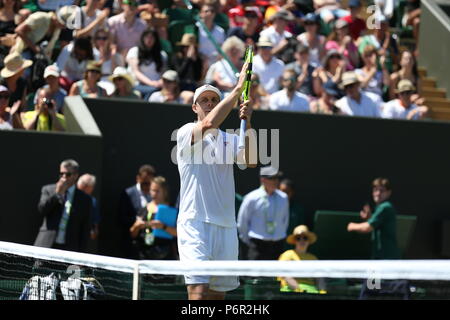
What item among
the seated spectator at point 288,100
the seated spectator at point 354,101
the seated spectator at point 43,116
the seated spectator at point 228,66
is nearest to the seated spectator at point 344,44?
the seated spectator at point 354,101

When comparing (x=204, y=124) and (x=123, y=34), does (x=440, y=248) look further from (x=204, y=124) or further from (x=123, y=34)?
(x=204, y=124)

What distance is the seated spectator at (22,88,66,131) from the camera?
45.9 ft

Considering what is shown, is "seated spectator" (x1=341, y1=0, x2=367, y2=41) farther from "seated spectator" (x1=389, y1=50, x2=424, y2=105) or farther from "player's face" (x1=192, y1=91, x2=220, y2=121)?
"player's face" (x1=192, y1=91, x2=220, y2=121)

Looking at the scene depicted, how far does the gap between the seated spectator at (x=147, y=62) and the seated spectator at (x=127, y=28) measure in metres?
0.42

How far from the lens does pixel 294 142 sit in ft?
50.3

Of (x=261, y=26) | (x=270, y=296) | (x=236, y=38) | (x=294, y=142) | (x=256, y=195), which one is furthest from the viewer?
(x=261, y=26)

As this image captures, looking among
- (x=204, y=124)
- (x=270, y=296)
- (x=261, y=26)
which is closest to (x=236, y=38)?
(x=261, y=26)

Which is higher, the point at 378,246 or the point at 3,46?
the point at 3,46

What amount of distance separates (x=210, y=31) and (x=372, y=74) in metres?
2.44

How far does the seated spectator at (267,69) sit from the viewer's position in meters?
16.2

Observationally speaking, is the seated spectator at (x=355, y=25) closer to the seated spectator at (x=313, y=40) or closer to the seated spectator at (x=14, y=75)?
the seated spectator at (x=313, y=40)

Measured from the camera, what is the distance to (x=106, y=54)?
15.6 metres
